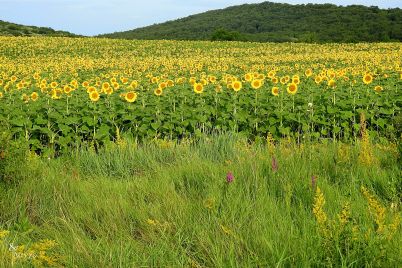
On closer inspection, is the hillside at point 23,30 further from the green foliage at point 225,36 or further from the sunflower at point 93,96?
the sunflower at point 93,96

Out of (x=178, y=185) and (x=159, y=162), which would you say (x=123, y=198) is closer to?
(x=178, y=185)

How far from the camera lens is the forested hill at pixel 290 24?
59.1 m

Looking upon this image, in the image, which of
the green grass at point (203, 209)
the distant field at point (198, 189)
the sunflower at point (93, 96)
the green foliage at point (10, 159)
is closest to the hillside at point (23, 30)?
the sunflower at point (93, 96)

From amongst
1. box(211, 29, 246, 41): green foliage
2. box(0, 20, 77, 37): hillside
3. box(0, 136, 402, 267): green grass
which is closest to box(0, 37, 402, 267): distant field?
box(0, 136, 402, 267): green grass

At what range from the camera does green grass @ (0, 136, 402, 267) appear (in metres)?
2.33

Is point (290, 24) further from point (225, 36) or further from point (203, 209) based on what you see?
point (203, 209)

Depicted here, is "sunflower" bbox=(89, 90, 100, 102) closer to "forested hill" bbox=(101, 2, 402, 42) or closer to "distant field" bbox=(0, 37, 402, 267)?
"distant field" bbox=(0, 37, 402, 267)

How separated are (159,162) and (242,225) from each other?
6.89ft

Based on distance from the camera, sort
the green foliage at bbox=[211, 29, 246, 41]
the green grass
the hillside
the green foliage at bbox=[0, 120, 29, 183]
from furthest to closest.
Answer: the green foliage at bbox=[211, 29, 246, 41]
the hillside
the green foliage at bbox=[0, 120, 29, 183]
the green grass

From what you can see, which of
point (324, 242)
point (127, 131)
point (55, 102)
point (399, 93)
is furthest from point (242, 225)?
point (399, 93)

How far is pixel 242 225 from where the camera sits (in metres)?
2.73

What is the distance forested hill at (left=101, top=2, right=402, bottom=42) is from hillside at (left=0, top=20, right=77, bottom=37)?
19148 millimetres

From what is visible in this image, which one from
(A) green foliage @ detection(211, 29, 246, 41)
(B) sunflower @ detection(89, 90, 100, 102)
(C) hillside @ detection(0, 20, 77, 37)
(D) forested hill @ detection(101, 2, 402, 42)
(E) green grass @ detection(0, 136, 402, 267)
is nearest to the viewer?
(E) green grass @ detection(0, 136, 402, 267)

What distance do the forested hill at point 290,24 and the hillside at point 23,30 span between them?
19.1 m
